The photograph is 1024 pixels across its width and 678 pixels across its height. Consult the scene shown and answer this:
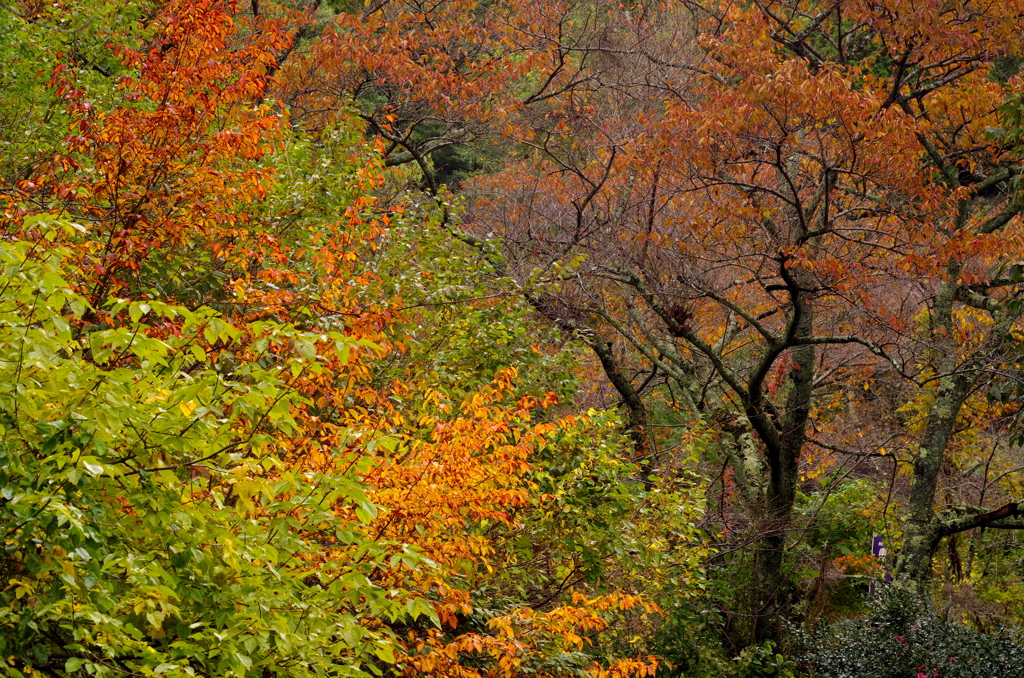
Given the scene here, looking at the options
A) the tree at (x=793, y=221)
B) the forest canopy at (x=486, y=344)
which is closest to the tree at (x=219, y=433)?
the forest canopy at (x=486, y=344)

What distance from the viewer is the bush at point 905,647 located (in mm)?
9445

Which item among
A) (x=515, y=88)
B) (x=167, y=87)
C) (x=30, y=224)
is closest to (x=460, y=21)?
(x=515, y=88)

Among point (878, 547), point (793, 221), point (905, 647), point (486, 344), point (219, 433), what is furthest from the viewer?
point (878, 547)

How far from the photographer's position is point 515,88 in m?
14.9

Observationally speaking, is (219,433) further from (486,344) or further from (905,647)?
(905,647)

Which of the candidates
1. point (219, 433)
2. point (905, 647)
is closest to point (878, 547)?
point (905, 647)

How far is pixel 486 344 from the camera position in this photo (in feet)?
31.1

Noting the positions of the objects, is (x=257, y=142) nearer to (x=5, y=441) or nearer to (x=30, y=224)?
(x=30, y=224)

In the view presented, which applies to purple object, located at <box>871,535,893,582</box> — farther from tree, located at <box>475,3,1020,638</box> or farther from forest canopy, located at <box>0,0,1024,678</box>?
tree, located at <box>475,3,1020,638</box>

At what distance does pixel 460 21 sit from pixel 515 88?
5.41ft

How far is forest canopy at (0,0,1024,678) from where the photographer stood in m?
3.58

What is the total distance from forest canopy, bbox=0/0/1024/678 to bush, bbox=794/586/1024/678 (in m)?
0.05

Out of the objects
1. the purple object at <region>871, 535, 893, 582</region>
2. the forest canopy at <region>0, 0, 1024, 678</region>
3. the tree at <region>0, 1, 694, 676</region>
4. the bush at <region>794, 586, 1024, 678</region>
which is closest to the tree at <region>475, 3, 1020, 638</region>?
the forest canopy at <region>0, 0, 1024, 678</region>

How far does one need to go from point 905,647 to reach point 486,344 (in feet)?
18.0
